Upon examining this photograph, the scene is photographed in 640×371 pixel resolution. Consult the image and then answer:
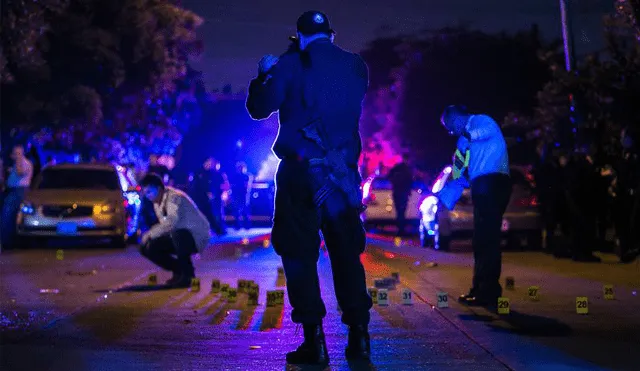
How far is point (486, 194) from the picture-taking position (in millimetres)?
10656

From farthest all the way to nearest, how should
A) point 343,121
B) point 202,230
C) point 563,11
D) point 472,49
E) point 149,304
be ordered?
point 472,49 < point 563,11 < point 202,230 < point 149,304 < point 343,121

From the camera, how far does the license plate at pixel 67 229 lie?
72.4 feet

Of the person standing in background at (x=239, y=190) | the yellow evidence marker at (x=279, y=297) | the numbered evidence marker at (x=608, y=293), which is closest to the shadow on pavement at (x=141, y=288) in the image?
the yellow evidence marker at (x=279, y=297)

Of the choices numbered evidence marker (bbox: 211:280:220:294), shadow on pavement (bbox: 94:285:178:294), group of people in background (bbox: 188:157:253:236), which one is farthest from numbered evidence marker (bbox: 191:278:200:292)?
group of people in background (bbox: 188:157:253:236)

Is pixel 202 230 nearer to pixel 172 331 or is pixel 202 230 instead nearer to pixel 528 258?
pixel 172 331

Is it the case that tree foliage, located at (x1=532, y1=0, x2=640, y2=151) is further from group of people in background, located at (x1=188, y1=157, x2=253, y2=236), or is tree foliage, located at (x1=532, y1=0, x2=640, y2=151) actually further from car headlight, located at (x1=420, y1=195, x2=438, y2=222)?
group of people in background, located at (x1=188, y1=157, x2=253, y2=236)

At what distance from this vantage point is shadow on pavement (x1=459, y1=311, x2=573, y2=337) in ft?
28.8

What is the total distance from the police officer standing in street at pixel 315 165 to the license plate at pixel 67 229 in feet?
50.8

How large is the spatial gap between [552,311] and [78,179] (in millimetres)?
15197

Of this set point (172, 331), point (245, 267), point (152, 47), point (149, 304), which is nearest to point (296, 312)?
point (172, 331)

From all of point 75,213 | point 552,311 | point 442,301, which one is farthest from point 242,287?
point 75,213

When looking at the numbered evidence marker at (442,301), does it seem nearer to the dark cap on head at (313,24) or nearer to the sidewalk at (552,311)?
the sidewalk at (552,311)

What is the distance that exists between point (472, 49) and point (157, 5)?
18127mm

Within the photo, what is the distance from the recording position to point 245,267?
1658cm
